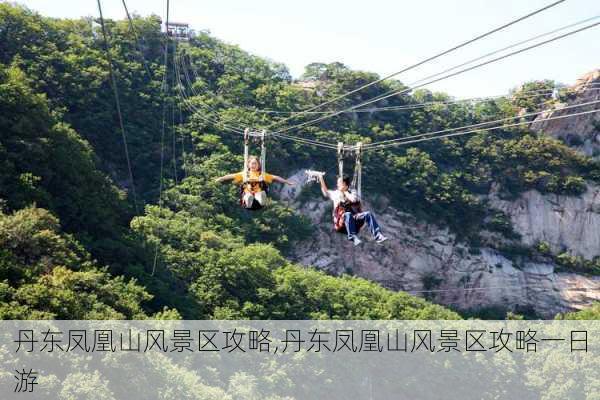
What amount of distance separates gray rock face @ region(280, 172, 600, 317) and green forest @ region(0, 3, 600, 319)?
0.86 meters

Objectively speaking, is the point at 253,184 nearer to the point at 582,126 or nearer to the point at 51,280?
the point at 51,280

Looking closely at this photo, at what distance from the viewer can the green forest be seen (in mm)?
29438

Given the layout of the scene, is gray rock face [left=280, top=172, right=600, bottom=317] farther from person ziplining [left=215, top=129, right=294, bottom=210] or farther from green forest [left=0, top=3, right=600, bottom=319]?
person ziplining [left=215, top=129, right=294, bottom=210]

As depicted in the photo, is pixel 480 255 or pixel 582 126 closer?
pixel 480 255

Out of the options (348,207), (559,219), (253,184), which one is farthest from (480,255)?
(253,184)

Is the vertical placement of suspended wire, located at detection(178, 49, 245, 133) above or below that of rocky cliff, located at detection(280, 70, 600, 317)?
above

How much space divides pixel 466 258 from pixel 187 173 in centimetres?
1667

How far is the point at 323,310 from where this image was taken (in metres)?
37.6

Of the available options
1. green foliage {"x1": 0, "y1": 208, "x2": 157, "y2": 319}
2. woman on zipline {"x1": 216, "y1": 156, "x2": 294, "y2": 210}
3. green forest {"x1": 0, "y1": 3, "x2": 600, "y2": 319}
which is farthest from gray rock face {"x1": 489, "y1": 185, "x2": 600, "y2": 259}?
woman on zipline {"x1": 216, "y1": 156, "x2": 294, "y2": 210}

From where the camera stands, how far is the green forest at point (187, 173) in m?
29.4

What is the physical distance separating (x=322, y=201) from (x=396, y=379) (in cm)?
1456

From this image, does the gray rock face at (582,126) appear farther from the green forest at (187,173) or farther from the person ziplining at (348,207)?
the person ziplining at (348,207)

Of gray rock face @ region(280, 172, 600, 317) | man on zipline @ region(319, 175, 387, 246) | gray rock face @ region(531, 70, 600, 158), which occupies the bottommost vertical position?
gray rock face @ region(280, 172, 600, 317)

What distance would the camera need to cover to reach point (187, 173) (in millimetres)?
46375
